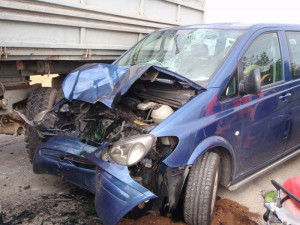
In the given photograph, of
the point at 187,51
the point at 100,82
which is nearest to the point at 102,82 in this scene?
the point at 100,82

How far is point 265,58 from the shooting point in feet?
12.0

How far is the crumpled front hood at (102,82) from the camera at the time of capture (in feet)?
9.68

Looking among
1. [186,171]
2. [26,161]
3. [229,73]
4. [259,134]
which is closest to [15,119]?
[26,161]

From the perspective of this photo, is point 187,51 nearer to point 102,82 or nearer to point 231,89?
point 231,89

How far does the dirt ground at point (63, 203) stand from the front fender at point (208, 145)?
722 mm

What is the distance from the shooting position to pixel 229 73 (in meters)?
3.15

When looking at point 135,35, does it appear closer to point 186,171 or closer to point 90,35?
point 90,35

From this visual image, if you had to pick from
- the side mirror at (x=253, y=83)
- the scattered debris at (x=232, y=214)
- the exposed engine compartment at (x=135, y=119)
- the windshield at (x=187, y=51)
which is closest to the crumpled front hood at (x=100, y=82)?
the exposed engine compartment at (x=135, y=119)

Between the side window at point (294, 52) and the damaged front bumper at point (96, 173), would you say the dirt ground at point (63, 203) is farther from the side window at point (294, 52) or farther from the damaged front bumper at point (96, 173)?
the side window at point (294, 52)

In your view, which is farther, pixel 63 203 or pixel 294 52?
pixel 294 52

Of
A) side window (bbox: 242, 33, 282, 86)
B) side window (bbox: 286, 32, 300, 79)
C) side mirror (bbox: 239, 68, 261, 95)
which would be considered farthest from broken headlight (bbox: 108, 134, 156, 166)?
side window (bbox: 286, 32, 300, 79)

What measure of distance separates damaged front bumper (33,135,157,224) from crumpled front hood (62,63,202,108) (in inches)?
17.4

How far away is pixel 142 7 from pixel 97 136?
279cm

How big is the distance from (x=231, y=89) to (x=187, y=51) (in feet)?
2.65
